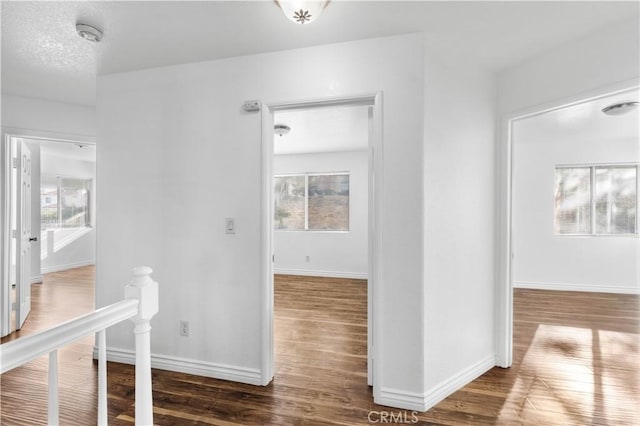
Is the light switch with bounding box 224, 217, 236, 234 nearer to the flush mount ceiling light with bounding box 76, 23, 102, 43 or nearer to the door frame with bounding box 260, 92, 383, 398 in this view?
the door frame with bounding box 260, 92, 383, 398

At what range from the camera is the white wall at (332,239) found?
19.8ft

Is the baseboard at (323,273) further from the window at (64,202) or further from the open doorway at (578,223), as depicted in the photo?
the window at (64,202)

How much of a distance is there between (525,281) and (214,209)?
5.27m

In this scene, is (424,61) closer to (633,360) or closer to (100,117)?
(100,117)

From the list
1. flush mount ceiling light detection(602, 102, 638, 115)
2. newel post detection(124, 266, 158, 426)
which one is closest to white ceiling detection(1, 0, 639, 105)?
newel post detection(124, 266, 158, 426)

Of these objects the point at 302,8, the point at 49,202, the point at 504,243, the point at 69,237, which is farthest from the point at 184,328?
the point at 49,202

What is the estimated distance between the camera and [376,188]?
84.7 inches

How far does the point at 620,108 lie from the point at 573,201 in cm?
237

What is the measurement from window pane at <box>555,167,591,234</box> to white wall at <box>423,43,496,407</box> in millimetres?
3722

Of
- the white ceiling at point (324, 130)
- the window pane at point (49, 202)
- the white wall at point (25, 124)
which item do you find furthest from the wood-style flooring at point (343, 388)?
the window pane at point (49, 202)

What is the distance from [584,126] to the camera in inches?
172

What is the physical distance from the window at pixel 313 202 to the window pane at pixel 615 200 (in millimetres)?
4153

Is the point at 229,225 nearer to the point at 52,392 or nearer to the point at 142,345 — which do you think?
the point at 142,345

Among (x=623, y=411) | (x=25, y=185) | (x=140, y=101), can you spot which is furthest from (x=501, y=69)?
(x=25, y=185)
